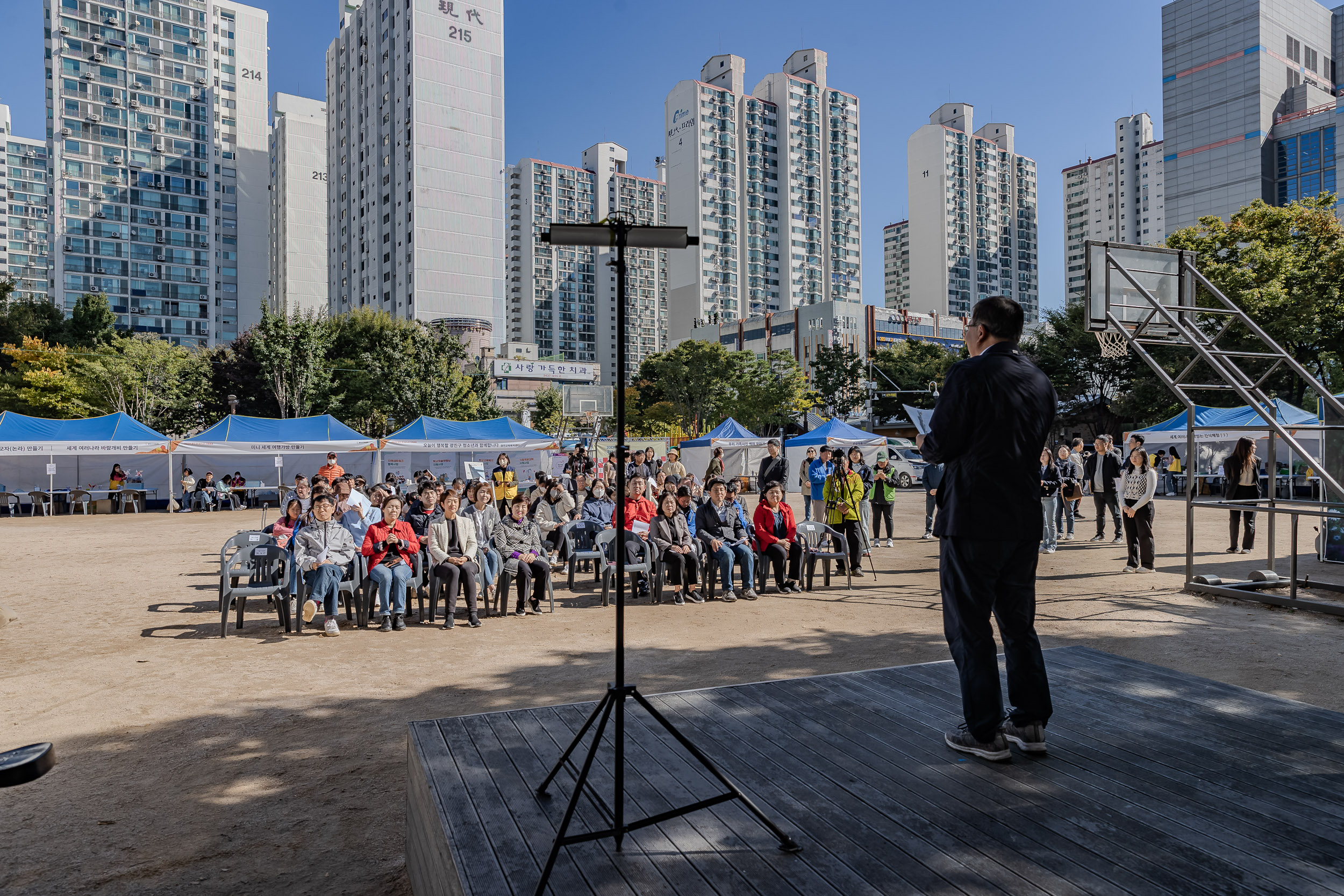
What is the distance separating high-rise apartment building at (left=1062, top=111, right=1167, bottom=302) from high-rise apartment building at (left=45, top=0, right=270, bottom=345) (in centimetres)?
12649

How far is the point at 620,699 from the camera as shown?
2.82 metres

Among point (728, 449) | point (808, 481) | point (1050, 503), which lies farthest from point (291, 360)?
point (1050, 503)

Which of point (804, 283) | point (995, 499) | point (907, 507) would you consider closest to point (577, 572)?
point (995, 499)

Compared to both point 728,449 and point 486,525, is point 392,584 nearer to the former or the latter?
point 486,525

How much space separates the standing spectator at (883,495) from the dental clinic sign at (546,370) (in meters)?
83.8

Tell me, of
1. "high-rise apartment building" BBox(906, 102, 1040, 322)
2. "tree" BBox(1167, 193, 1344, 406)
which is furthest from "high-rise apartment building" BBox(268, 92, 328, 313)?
"tree" BBox(1167, 193, 1344, 406)

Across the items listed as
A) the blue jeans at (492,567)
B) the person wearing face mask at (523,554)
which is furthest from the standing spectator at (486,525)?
the person wearing face mask at (523,554)

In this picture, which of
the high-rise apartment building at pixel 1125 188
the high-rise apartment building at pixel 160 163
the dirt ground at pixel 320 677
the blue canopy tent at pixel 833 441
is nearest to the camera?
the dirt ground at pixel 320 677

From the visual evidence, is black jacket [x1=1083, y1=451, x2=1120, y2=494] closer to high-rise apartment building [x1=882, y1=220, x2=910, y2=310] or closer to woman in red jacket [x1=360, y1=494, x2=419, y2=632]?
woman in red jacket [x1=360, y1=494, x2=419, y2=632]

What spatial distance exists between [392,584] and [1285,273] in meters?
33.7

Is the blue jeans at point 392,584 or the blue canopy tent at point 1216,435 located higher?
the blue canopy tent at point 1216,435

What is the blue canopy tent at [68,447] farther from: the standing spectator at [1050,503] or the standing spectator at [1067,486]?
the standing spectator at [1067,486]

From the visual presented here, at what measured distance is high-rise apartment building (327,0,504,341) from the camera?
3327 inches

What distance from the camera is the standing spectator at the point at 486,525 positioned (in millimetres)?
9141
